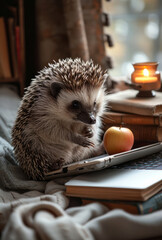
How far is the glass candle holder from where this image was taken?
204 centimetres

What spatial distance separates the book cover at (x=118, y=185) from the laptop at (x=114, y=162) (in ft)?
0.15

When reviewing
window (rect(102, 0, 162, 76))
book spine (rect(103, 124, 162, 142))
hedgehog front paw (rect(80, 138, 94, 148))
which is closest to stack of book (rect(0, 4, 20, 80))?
book spine (rect(103, 124, 162, 142))

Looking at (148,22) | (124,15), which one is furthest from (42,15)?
(148,22)

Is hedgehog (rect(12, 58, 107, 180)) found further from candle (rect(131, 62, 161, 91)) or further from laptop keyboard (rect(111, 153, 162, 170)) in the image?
candle (rect(131, 62, 161, 91))

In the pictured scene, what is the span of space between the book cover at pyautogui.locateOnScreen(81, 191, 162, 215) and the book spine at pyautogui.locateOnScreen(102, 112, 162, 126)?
1.93 ft

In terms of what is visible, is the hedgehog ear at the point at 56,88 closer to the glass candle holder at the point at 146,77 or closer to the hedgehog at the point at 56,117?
the hedgehog at the point at 56,117

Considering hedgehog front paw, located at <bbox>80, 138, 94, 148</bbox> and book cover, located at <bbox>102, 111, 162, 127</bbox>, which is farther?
book cover, located at <bbox>102, 111, 162, 127</bbox>

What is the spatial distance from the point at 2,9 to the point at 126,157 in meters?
2.08

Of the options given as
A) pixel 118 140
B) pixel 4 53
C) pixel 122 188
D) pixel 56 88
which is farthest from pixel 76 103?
pixel 4 53

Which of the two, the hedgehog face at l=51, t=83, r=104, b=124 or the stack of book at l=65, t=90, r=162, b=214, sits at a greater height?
the hedgehog face at l=51, t=83, r=104, b=124

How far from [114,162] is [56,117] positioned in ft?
1.30

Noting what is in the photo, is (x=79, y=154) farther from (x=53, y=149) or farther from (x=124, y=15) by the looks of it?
(x=124, y=15)

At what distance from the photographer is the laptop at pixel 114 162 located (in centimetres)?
143

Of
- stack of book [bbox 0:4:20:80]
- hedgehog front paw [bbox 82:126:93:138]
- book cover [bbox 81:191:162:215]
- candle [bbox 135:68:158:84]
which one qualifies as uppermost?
stack of book [bbox 0:4:20:80]
